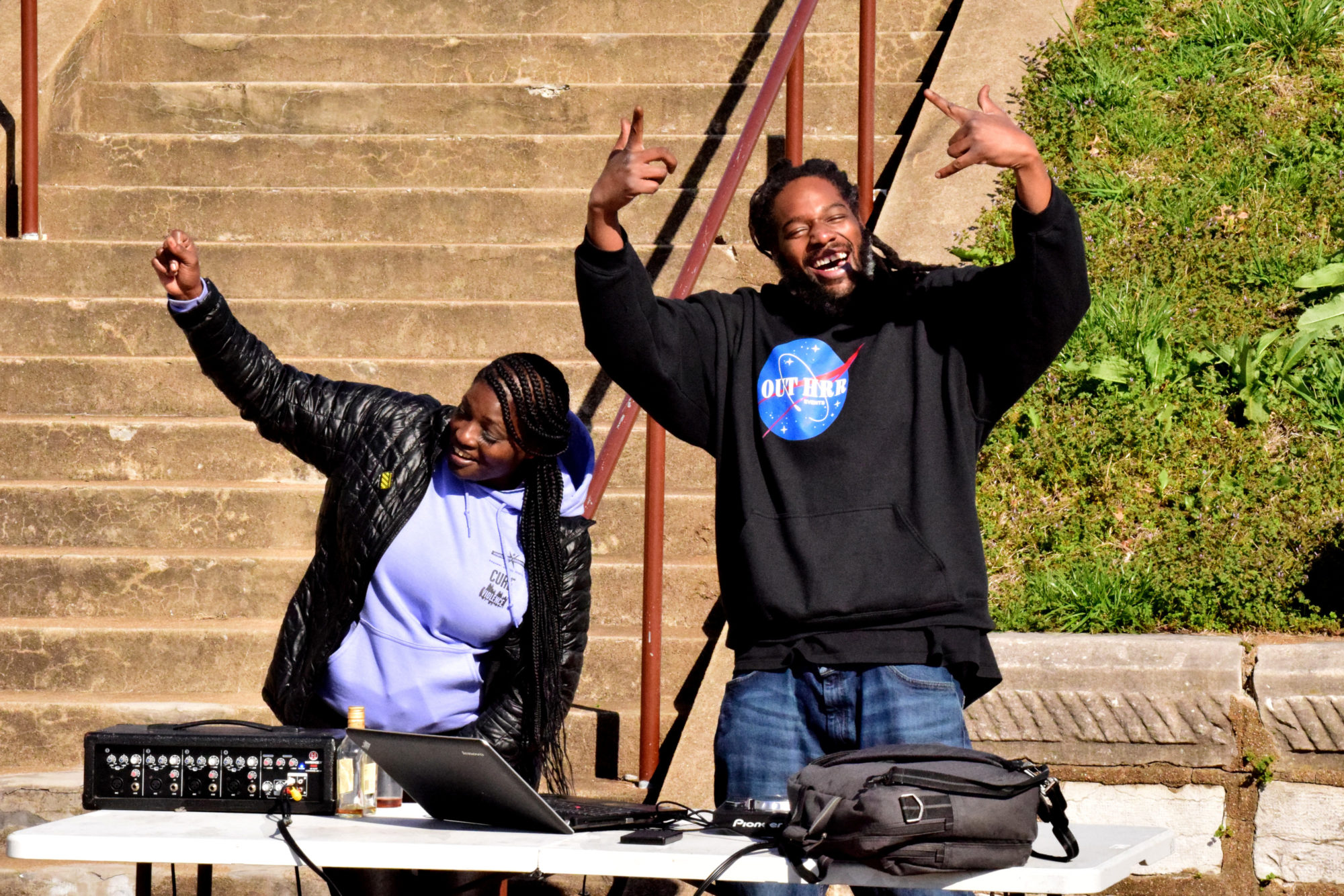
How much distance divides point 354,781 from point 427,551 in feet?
2.06

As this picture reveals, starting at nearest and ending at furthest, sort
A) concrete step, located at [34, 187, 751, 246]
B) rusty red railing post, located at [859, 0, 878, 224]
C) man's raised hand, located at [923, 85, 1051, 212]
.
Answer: man's raised hand, located at [923, 85, 1051, 212], rusty red railing post, located at [859, 0, 878, 224], concrete step, located at [34, 187, 751, 246]

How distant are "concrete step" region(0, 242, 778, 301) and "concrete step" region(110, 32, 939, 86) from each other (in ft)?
3.90

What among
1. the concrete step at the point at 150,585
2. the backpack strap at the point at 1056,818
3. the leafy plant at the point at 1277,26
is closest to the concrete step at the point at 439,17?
the leafy plant at the point at 1277,26

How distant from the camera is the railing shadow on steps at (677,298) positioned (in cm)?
475

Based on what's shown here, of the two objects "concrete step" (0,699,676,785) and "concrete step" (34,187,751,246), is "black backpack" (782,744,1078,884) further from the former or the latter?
"concrete step" (34,187,751,246)

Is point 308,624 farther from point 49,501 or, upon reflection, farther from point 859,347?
point 49,501

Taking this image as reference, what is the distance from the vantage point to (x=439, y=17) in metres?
7.64

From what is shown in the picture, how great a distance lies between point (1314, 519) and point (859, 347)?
244 cm

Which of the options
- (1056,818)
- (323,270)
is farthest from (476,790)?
(323,270)

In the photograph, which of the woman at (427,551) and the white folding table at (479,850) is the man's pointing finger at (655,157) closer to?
the woman at (427,551)

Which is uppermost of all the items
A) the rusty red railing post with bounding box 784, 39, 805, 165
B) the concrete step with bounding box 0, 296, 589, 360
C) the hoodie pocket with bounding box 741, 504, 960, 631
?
the rusty red railing post with bounding box 784, 39, 805, 165

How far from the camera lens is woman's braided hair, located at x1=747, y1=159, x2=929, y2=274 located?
3217 millimetres

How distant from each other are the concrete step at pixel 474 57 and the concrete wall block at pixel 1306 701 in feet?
12.7

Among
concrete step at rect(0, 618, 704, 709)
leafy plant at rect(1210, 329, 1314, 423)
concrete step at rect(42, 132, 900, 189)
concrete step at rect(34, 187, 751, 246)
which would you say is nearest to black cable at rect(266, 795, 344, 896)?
concrete step at rect(0, 618, 704, 709)
